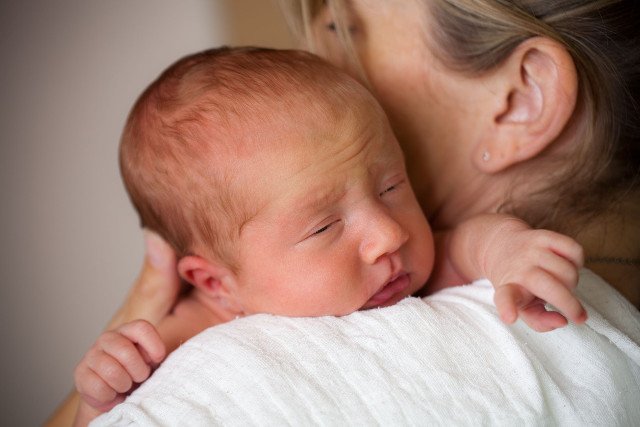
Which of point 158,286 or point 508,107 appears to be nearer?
point 508,107

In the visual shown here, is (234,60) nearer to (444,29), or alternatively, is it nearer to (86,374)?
(444,29)

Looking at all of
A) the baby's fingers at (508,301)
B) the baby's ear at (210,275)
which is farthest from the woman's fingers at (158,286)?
the baby's fingers at (508,301)

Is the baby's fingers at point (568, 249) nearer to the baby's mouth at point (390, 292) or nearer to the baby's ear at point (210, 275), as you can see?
the baby's mouth at point (390, 292)

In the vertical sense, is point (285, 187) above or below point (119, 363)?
above

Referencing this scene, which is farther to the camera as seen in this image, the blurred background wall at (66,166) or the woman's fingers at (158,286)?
the blurred background wall at (66,166)

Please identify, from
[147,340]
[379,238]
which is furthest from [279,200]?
[147,340]

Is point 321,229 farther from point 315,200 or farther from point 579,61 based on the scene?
point 579,61

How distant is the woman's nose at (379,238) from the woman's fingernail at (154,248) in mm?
457

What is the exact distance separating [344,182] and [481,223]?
26cm

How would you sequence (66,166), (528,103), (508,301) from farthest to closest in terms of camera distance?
(66,166) < (528,103) < (508,301)

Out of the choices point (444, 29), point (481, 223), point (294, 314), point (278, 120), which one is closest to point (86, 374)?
point (294, 314)

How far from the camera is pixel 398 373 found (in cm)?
89

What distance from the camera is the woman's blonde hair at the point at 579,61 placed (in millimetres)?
1216

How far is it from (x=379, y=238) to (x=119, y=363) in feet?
1.36
